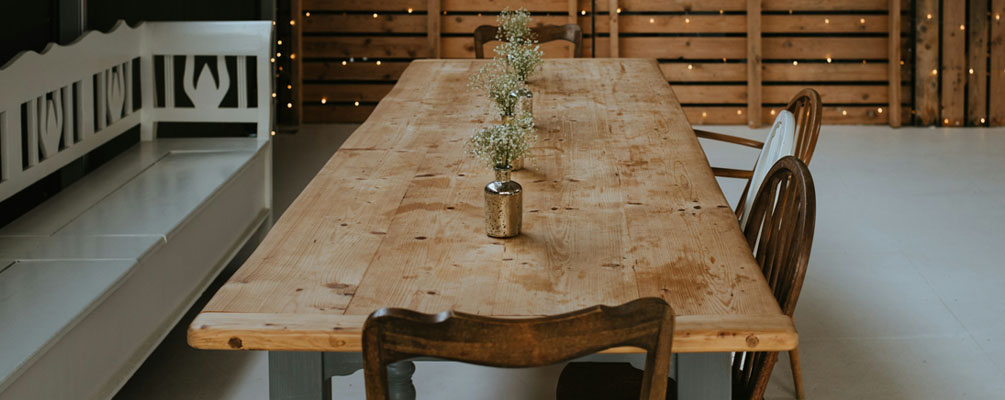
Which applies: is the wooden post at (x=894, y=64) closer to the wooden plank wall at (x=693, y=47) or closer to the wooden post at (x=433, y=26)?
the wooden plank wall at (x=693, y=47)

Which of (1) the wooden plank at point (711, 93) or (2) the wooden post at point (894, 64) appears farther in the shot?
(1) the wooden plank at point (711, 93)

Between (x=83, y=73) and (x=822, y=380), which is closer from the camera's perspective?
(x=822, y=380)

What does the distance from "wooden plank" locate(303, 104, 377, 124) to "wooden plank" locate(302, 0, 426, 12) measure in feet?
1.94

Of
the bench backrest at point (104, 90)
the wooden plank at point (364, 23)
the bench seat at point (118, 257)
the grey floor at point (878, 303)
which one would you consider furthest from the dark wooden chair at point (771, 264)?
the wooden plank at point (364, 23)

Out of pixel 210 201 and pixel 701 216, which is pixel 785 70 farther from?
pixel 701 216

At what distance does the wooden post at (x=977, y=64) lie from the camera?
6246 millimetres

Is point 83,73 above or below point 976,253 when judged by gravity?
above

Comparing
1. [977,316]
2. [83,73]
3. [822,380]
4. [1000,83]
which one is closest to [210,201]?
[83,73]

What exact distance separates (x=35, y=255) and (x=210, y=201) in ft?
2.15

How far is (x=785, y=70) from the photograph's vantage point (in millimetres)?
6508

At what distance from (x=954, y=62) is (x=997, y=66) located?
0.80 feet

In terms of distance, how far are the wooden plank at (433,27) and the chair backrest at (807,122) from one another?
3.62m

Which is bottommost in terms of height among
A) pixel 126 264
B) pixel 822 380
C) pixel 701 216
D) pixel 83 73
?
pixel 822 380

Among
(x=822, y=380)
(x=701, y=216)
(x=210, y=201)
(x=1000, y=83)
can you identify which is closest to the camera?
(x=701, y=216)
